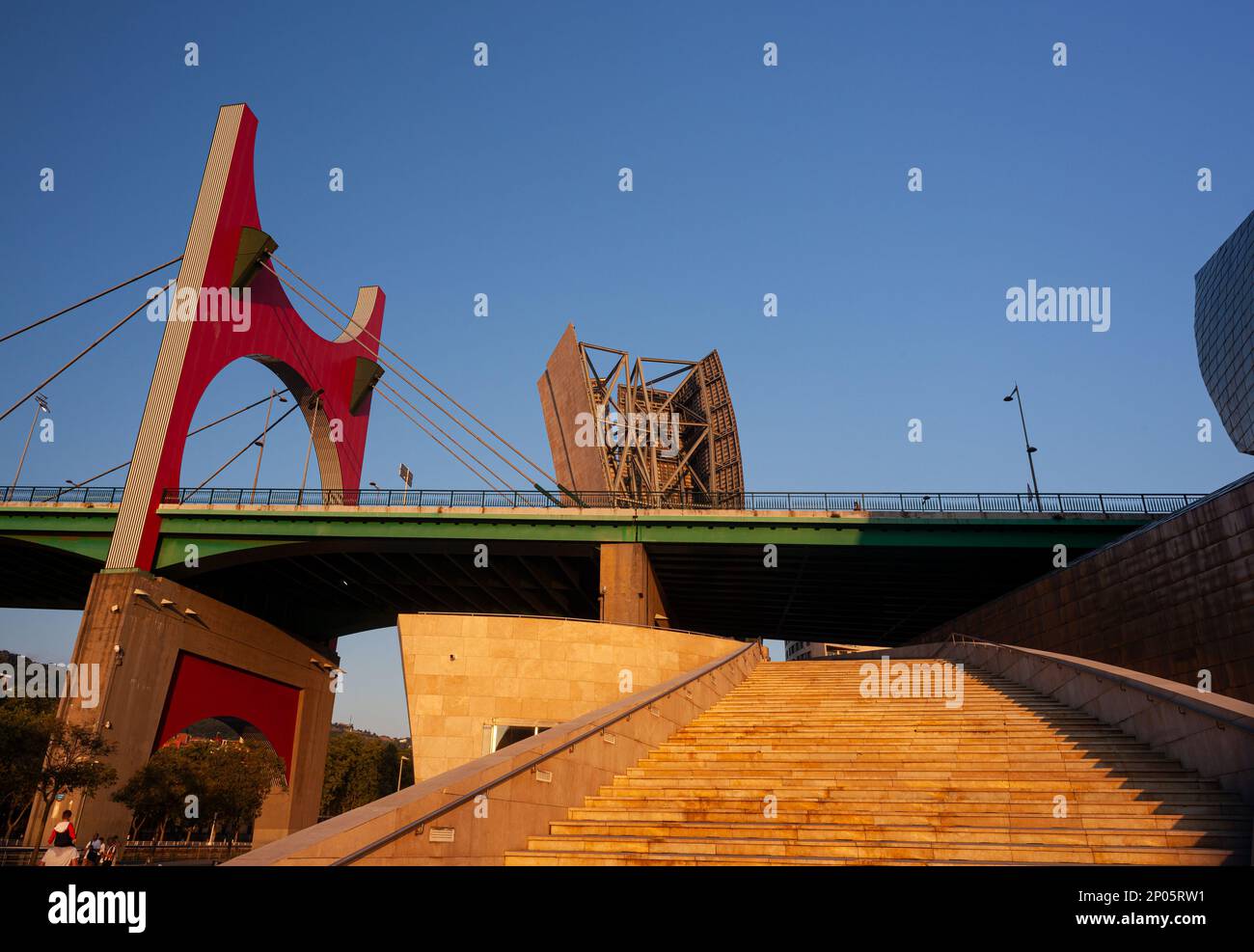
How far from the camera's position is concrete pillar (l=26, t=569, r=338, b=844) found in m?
28.0

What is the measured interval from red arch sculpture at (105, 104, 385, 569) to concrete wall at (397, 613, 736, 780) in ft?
51.7

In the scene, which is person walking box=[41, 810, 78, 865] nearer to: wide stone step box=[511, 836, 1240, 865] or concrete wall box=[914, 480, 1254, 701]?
wide stone step box=[511, 836, 1240, 865]

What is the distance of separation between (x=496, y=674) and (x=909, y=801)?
11.2 m

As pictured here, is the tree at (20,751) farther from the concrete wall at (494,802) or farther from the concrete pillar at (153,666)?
the concrete wall at (494,802)

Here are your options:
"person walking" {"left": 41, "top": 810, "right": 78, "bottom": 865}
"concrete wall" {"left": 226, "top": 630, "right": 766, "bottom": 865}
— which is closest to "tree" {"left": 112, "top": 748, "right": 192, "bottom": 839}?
"person walking" {"left": 41, "top": 810, "right": 78, "bottom": 865}

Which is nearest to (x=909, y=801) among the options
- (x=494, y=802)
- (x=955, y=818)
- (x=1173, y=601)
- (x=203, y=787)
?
(x=955, y=818)

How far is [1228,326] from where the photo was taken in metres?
55.3

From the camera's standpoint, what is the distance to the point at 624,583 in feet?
105

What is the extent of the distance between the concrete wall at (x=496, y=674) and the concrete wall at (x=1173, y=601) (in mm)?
11495

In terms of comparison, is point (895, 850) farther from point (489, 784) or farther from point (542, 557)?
point (542, 557)
